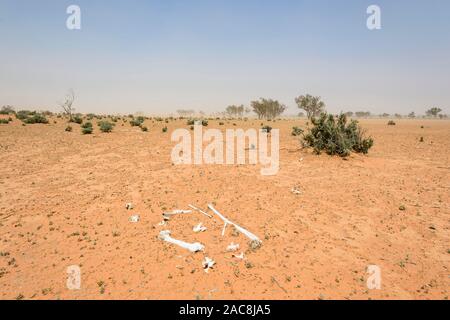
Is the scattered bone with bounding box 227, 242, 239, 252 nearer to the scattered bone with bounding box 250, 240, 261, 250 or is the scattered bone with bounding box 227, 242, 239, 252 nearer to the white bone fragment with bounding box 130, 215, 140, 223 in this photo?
the scattered bone with bounding box 250, 240, 261, 250

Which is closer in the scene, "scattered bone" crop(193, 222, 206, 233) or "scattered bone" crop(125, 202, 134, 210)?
A: "scattered bone" crop(193, 222, 206, 233)

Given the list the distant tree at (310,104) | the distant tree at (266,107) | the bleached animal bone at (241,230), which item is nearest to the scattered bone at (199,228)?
the bleached animal bone at (241,230)

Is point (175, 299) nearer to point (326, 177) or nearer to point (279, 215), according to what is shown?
point (279, 215)

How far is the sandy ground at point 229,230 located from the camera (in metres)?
4.55

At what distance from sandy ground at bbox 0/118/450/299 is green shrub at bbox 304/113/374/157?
1.47m

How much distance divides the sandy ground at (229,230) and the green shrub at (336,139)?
1470 millimetres

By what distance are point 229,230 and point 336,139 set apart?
953 centimetres

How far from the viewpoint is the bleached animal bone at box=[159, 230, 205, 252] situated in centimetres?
546

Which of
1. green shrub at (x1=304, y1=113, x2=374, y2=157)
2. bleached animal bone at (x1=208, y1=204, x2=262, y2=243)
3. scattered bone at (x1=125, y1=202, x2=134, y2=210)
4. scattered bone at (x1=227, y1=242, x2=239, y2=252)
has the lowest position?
scattered bone at (x1=227, y1=242, x2=239, y2=252)

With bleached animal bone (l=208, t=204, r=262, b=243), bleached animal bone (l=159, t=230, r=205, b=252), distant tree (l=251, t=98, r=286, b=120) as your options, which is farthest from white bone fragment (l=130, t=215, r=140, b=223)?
distant tree (l=251, t=98, r=286, b=120)

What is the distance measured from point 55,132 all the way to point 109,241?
18.8 m

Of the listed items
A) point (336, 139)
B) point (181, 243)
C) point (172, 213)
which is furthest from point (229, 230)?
point (336, 139)
